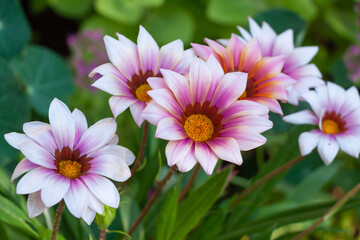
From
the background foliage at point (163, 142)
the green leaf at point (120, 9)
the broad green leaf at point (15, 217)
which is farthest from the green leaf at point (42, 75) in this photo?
the broad green leaf at point (15, 217)

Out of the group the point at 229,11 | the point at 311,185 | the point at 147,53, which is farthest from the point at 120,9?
the point at 147,53

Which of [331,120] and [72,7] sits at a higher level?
[331,120]

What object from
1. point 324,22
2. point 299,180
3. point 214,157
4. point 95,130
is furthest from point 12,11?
point 324,22

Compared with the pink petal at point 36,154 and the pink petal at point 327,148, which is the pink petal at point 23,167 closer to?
the pink petal at point 36,154

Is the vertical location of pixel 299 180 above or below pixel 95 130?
below

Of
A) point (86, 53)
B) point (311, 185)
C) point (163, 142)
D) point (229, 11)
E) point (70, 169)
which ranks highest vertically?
point (70, 169)

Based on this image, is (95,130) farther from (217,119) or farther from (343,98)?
(343,98)

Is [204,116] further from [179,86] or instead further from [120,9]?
[120,9]
